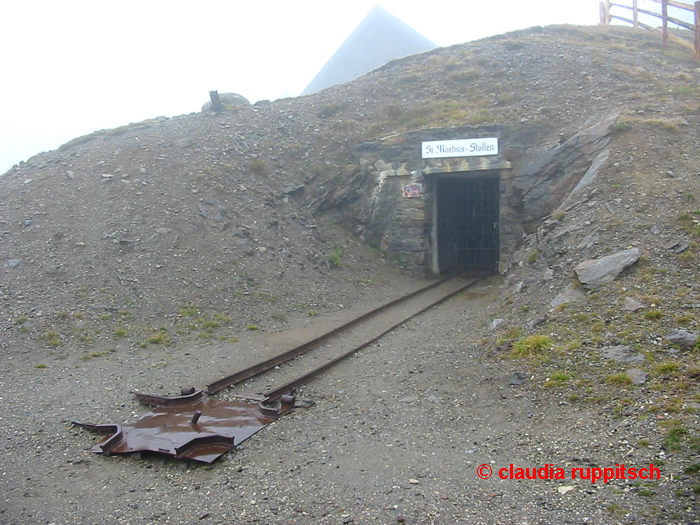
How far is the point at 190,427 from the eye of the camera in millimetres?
6996

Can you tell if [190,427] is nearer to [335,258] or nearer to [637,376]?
[637,376]

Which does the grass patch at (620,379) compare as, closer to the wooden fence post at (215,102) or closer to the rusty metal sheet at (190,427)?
the rusty metal sheet at (190,427)

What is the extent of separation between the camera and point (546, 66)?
62.5 ft

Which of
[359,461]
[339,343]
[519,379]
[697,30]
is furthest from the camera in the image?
[697,30]

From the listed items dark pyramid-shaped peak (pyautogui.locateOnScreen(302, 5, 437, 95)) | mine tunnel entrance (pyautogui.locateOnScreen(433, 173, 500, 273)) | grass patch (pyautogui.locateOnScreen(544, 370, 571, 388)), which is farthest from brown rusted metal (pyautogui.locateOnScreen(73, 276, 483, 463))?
dark pyramid-shaped peak (pyautogui.locateOnScreen(302, 5, 437, 95))

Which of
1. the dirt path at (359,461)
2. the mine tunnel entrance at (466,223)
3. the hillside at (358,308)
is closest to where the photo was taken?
the dirt path at (359,461)

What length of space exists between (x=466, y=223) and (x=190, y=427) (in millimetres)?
13685

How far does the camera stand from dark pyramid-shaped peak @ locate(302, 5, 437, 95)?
40250 millimetres

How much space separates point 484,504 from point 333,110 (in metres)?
17.1

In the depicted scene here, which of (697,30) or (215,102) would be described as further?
(215,102)

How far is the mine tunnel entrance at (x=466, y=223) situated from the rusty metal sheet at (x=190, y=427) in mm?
10793

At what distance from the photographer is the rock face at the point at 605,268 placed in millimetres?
8852

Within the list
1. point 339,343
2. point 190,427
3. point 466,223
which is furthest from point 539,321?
point 466,223

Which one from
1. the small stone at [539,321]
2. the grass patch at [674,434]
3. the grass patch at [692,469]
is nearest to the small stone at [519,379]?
the small stone at [539,321]
